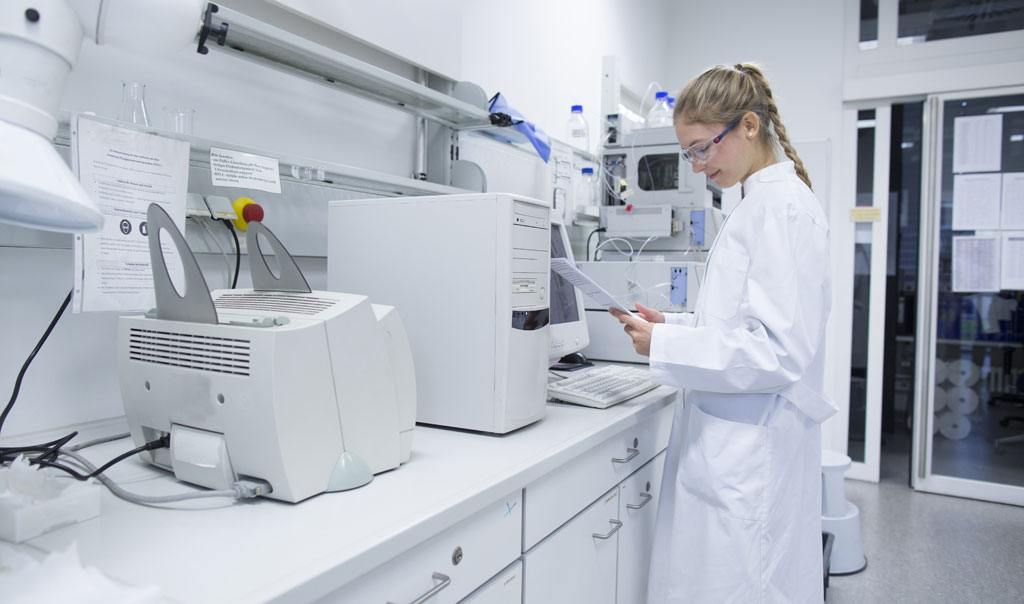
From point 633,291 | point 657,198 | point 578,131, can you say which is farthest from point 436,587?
point 578,131

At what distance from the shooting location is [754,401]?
1.21 meters

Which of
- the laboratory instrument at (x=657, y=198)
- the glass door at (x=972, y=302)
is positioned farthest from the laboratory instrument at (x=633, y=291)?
the glass door at (x=972, y=302)

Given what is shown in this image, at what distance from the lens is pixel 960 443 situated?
3375 millimetres

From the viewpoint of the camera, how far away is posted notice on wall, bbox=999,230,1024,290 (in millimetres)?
3119

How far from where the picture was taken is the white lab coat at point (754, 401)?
1138mm

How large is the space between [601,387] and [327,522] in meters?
0.87

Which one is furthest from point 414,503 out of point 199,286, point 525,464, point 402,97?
point 402,97

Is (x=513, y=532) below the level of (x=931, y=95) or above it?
below

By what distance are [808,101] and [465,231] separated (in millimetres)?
3140

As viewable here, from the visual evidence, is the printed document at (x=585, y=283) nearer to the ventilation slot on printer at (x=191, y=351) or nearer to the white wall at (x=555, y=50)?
the ventilation slot on printer at (x=191, y=351)

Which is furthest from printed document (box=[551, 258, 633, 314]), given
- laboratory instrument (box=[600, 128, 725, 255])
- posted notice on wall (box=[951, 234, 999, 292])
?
posted notice on wall (box=[951, 234, 999, 292])

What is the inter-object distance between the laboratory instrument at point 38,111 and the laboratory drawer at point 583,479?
→ 2.43ft

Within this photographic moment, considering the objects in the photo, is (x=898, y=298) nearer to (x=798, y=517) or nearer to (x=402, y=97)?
(x=798, y=517)

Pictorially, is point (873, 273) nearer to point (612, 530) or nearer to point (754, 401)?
point (754, 401)
